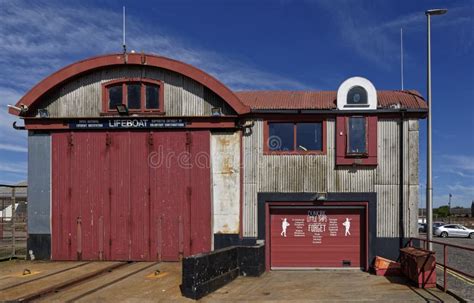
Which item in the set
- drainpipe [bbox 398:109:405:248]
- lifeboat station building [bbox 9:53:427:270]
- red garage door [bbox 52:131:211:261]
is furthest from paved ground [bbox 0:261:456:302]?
drainpipe [bbox 398:109:405:248]

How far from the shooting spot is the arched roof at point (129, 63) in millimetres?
16484

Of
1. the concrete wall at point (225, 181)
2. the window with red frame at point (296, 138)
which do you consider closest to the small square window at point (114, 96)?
the concrete wall at point (225, 181)

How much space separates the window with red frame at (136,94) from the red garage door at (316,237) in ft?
17.9

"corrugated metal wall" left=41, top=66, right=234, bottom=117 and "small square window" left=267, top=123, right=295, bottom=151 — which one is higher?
"corrugated metal wall" left=41, top=66, right=234, bottom=117

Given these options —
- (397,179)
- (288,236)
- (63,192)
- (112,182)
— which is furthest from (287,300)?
(63,192)

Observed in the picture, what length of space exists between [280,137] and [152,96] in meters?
4.57

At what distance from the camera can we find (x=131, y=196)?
1689 centimetres

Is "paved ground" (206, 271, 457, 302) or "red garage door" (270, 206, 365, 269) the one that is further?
"red garage door" (270, 206, 365, 269)

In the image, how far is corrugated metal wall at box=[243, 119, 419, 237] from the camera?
53.3 feet

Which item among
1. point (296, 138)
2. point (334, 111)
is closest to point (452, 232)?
point (334, 111)

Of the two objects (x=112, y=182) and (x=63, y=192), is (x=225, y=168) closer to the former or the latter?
(x=112, y=182)

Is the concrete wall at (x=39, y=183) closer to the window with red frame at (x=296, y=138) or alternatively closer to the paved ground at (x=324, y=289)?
the paved ground at (x=324, y=289)

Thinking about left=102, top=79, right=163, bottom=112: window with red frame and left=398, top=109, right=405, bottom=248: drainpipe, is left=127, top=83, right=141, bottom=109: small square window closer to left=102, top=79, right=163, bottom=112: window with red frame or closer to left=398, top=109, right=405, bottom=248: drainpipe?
left=102, top=79, right=163, bottom=112: window with red frame

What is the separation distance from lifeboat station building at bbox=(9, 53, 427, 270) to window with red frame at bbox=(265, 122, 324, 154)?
0.03 meters
